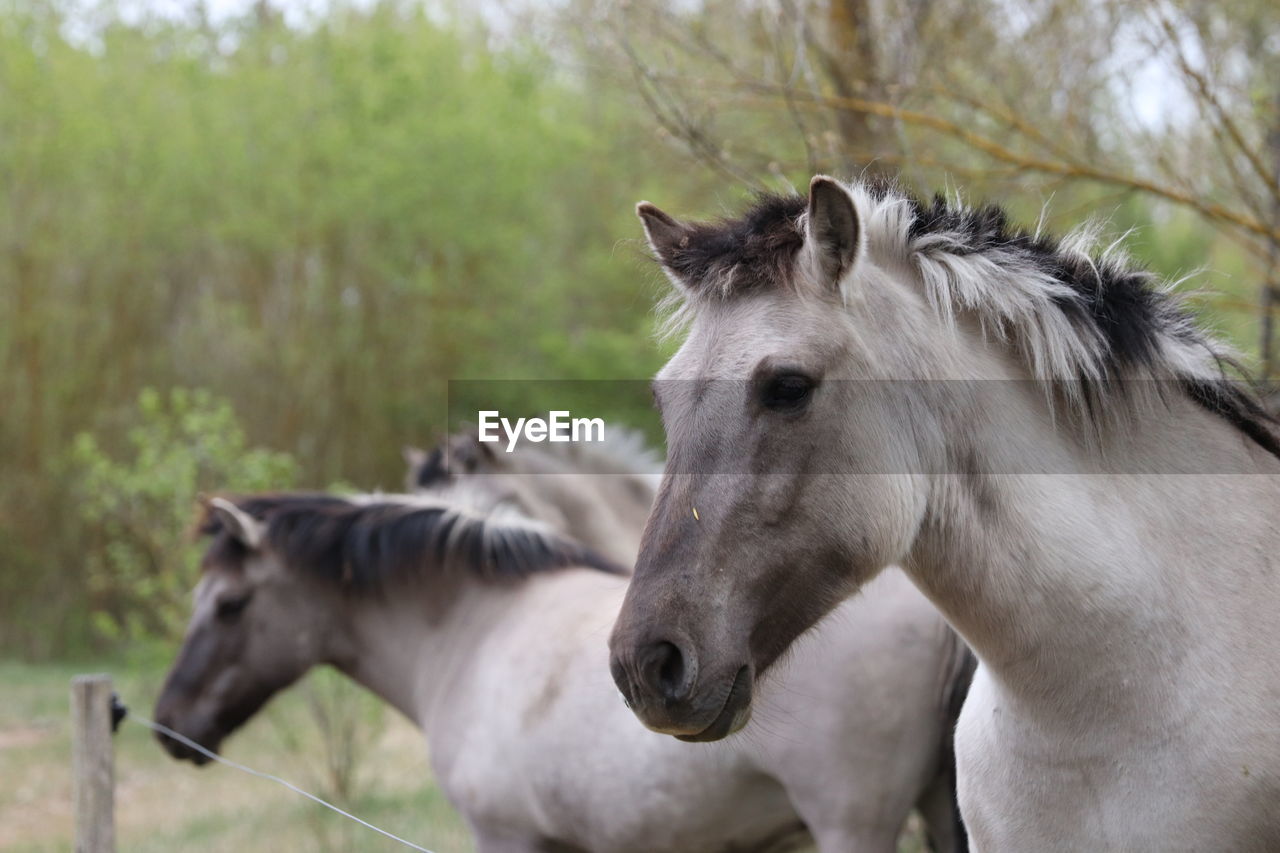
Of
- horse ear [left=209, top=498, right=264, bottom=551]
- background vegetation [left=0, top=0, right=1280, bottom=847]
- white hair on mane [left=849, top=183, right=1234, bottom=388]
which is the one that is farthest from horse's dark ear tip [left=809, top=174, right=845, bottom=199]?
background vegetation [left=0, top=0, right=1280, bottom=847]

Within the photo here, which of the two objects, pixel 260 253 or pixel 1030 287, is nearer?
pixel 1030 287

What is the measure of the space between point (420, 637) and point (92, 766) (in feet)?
3.95

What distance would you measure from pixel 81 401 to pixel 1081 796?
13.8m

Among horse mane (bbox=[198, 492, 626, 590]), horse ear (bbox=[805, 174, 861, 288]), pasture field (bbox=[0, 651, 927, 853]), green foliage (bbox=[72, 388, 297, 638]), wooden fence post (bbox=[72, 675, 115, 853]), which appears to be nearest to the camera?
horse ear (bbox=[805, 174, 861, 288])

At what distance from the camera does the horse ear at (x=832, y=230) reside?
1.95m

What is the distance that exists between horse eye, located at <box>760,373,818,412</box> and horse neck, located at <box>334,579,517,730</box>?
2.36 meters

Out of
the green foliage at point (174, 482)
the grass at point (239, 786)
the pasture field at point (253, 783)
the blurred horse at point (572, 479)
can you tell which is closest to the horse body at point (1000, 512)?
the pasture field at point (253, 783)

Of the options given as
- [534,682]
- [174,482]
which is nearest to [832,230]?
[534,682]

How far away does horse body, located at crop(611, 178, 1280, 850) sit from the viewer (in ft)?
6.19

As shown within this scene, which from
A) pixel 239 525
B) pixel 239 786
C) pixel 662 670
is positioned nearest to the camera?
pixel 662 670

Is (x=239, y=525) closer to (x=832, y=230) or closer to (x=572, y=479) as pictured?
(x=572, y=479)

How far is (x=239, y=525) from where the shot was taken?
441cm

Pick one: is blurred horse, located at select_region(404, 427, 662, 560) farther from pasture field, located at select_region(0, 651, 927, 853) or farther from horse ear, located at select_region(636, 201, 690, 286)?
horse ear, located at select_region(636, 201, 690, 286)

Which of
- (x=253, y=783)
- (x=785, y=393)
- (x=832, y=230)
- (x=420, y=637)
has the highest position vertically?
(x=832, y=230)
